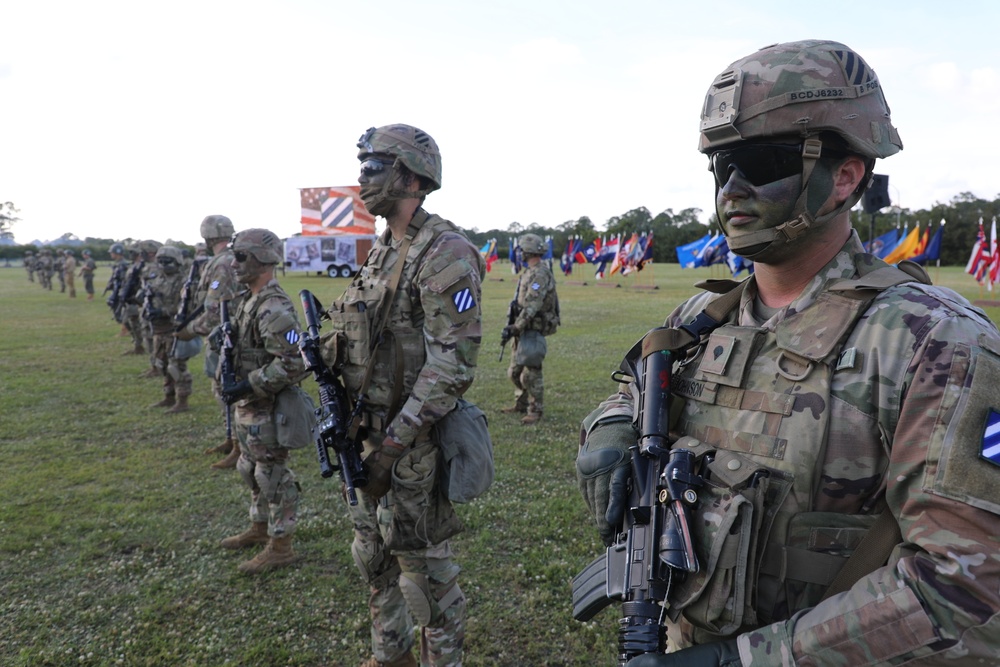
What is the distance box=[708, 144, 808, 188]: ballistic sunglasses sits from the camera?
167cm

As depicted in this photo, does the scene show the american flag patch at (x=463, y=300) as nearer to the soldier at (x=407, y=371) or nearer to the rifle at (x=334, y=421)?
the soldier at (x=407, y=371)

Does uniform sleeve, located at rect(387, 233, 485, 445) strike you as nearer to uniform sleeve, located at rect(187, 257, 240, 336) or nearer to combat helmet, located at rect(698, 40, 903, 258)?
combat helmet, located at rect(698, 40, 903, 258)

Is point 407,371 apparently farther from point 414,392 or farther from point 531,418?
point 531,418

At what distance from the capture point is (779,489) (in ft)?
4.82

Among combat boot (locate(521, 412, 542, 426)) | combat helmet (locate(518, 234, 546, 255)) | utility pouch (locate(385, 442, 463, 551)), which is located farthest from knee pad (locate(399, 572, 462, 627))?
combat helmet (locate(518, 234, 546, 255))

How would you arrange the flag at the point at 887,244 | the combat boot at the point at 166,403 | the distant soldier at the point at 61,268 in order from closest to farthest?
the combat boot at the point at 166,403 → the flag at the point at 887,244 → the distant soldier at the point at 61,268

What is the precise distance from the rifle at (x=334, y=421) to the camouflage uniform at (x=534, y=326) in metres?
5.57

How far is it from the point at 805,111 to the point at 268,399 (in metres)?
4.51

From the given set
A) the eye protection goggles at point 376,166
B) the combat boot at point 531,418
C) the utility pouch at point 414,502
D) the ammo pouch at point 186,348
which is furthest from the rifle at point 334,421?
the ammo pouch at point 186,348

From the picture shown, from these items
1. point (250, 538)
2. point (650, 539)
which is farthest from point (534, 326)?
point (650, 539)

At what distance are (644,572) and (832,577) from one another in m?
0.42

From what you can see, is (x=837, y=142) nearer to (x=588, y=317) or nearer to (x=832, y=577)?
(x=832, y=577)

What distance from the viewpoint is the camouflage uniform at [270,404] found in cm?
482

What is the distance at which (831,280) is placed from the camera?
5.43ft
